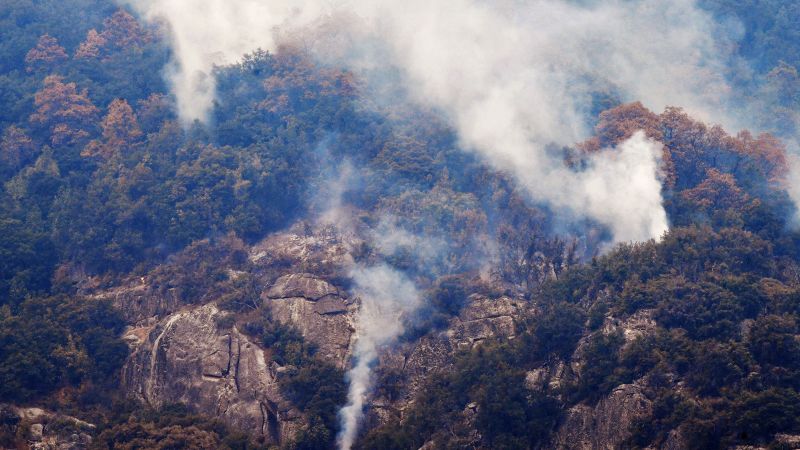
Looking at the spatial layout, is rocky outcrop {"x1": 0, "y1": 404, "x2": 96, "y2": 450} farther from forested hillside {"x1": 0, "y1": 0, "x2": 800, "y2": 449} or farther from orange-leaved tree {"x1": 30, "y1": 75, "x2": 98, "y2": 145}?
orange-leaved tree {"x1": 30, "y1": 75, "x2": 98, "y2": 145}

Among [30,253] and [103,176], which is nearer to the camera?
[30,253]

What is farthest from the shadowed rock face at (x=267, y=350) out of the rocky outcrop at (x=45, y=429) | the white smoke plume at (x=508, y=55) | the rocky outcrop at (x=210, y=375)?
the white smoke plume at (x=508, y=55)

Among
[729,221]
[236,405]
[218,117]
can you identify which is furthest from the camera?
[218,117]

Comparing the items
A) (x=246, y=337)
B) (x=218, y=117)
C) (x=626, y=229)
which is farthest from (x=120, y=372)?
(x=626, y=229)

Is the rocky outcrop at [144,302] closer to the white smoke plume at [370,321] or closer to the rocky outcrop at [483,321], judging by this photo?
the white smoke plume at [370,321]

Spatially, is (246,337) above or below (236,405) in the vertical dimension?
above

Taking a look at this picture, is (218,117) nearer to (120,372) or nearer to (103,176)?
(103,176)
